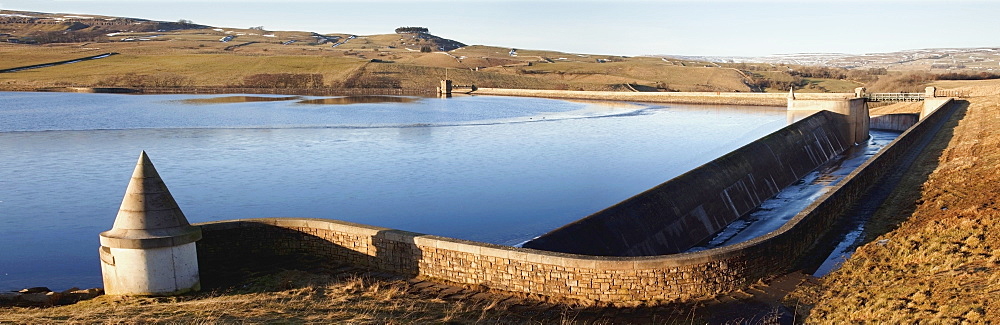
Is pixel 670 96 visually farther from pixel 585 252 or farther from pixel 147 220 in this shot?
pixel 147 220

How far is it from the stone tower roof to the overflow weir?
1.70 m

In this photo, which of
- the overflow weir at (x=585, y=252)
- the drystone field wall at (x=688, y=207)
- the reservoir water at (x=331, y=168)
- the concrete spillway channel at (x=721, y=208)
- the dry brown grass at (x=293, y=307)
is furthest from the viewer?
the reservoir water at (x=331, y=168)

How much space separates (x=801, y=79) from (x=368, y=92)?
7339cm

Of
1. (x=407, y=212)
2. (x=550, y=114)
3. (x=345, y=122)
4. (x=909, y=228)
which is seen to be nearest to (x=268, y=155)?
(x=407, y=212)

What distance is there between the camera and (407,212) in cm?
2709

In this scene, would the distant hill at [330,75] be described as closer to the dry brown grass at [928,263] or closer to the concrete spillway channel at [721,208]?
the concrete spillway channel at [721,208]

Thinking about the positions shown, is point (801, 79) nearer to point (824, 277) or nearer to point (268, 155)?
point (268, 155)

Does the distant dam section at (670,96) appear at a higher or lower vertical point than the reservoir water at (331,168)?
lower

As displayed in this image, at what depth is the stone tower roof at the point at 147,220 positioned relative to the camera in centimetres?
1357

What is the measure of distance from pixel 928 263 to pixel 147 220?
15.1m

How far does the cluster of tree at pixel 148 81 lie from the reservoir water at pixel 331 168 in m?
46.7

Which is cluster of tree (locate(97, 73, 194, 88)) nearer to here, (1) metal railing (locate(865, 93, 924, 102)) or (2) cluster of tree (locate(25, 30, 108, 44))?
(2) cluster of tree (locate(25, 30, 108, 44))

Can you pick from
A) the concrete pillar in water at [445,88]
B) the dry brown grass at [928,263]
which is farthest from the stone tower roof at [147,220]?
the concrete pillar in water at [445,88]

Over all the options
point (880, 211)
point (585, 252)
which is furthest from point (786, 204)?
point (585, 252)
